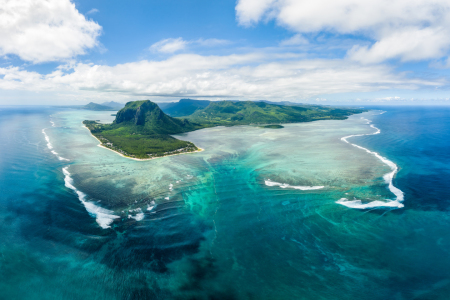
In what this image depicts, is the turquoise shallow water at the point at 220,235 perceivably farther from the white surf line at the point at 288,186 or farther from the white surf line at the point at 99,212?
the white surf line at the point at 288,186

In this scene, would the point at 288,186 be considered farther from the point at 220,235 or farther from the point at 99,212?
the point at 99,212

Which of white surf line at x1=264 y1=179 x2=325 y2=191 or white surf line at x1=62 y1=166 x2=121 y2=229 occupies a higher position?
white surf line at x1=264 y1=179 x2=325 y2=191

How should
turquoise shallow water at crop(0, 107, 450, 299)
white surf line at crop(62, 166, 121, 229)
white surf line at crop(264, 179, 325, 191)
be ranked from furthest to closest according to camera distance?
1. white surf line at crop(264, 179, 325, 191)
2. white surf line at crop(62, 166, 121, 229)
3. turquoise shallow water at crop(0, 107, 450, 299)

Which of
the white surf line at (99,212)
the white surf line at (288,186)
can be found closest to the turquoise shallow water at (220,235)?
the white surf line at (99,212)

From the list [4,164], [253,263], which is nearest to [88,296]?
[253,263]

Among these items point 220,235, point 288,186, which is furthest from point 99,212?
point 288,186

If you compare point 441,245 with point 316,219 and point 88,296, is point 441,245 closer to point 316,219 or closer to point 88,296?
point 316,219

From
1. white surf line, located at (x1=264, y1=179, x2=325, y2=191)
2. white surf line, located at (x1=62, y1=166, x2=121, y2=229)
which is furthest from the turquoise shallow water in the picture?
white surf line, located at (x1=264, y1=179, x2=325, y2=191)

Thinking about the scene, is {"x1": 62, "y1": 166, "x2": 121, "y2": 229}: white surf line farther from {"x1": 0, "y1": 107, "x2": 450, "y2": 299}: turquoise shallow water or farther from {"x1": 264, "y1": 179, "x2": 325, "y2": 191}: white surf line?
{"x1": 264, "y1": 179, "x2": 325, "y2": 191}: white surf line
